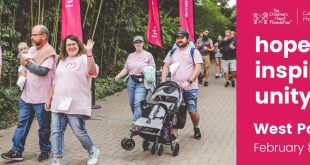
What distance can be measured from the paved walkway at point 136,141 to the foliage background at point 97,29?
154 centimetres

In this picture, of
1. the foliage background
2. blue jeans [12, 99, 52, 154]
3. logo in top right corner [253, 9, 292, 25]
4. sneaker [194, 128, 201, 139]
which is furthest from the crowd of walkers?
logo in top right corner [253, 9, 292, 25]

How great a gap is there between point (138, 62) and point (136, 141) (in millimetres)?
1303

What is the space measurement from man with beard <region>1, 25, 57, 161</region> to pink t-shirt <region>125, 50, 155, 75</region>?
84.9 inches

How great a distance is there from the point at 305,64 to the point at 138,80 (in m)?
5.53

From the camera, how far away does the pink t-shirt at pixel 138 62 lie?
7848 mm

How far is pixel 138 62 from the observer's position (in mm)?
7879

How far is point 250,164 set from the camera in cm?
248

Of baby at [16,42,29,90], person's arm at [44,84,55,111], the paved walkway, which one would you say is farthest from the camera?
the paved walkway

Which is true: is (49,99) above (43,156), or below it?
above

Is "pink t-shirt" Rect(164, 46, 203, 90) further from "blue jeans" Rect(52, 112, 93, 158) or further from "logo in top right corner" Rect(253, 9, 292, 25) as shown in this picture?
"logo in top right corner" Rect(253, 9, 292, 25)

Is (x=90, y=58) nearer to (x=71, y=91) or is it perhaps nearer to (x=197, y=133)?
(x=71, y=91)

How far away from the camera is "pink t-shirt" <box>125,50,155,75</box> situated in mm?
7848

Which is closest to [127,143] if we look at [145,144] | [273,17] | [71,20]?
[145,144]

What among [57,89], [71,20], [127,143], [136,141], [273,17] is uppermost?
[71,20]
